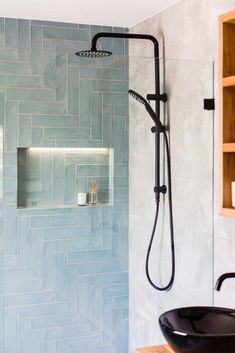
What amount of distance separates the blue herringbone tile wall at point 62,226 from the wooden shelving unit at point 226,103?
612 millimetres

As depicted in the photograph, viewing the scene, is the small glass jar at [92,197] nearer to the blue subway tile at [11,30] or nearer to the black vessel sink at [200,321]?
the black vessel sink at [200,321]

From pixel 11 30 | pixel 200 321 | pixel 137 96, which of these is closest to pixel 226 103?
pixel 137 96

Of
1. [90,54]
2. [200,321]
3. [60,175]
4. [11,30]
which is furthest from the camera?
[11,30]

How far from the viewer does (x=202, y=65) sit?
3.00 m

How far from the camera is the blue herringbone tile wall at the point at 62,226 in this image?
2.77 metres

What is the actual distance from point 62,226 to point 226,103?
105cm

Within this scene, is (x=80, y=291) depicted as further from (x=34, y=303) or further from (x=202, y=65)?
(x=202, y=65)

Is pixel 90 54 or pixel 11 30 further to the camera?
pixel 11 30

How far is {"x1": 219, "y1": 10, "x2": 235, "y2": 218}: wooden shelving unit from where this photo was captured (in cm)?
246

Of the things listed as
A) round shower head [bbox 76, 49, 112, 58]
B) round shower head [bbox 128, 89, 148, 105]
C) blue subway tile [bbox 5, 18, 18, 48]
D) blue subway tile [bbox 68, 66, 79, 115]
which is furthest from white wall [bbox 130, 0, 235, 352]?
blue subway tile [bbox 5, 18, 18, 48]

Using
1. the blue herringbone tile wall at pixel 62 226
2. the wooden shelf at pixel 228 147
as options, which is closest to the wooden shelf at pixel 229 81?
the wooden shelf at pixel 228 147

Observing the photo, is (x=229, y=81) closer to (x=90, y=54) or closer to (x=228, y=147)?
(x=228, y=147)

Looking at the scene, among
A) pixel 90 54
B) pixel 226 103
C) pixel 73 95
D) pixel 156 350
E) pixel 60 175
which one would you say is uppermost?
pixel 90 54

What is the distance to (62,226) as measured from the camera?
283 cm
